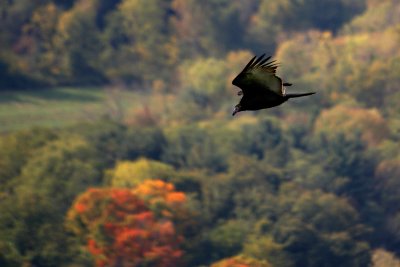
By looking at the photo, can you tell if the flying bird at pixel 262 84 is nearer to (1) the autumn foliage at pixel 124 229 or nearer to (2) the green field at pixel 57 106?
(1) the autumn foliage at pixel 124 229

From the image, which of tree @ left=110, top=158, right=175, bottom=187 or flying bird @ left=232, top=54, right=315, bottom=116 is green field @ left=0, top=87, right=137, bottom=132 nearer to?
tree @ left=110, top=158, right=175, bottom=187

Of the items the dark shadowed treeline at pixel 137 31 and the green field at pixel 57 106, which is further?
the dark shadowed treeline at pixel 137 31

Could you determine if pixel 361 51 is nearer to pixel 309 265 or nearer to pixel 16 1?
pixel 16 1

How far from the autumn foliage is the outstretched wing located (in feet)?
144

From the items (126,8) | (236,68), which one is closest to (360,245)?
(236,68)

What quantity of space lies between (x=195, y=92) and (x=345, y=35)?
92.4 feet

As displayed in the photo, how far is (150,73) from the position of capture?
113500 mm

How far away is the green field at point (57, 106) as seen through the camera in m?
85.0

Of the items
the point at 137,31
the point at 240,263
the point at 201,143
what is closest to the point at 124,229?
the point at 240,263

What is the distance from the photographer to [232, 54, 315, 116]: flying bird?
11.3 meters

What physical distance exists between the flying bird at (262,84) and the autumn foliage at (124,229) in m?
43.8

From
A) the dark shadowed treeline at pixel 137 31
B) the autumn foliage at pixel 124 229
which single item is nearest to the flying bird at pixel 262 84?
the autumn foliage at pixel 124 229

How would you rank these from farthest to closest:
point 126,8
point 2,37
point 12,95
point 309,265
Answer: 1. point 126,8
2. point 2,37
3. point 12,95
4. point 309,265

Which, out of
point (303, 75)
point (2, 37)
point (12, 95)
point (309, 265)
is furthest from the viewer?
point (2, 37)
